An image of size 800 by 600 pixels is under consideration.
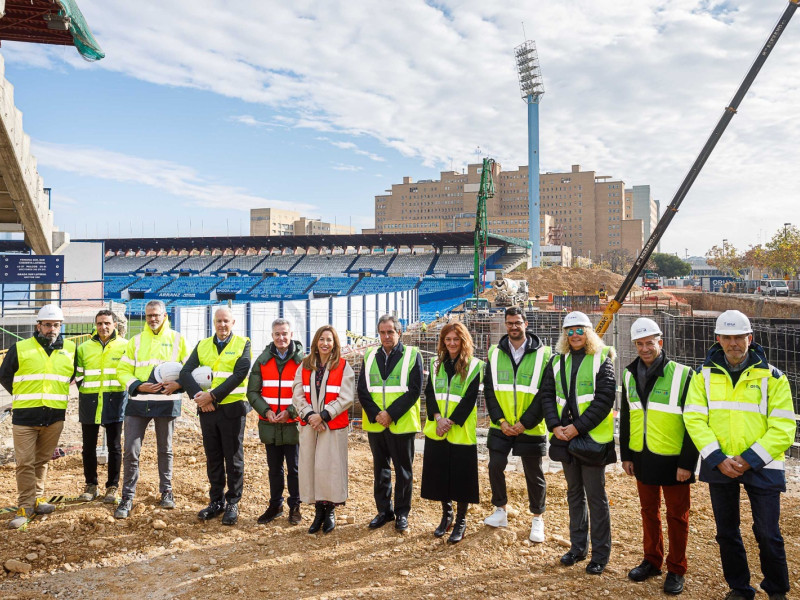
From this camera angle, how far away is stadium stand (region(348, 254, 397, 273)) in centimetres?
5218

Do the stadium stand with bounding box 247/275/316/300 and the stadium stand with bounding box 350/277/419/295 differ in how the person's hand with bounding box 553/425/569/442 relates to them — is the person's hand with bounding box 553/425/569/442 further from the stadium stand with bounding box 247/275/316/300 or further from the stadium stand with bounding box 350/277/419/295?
the stadium stand with bounding box 247/275/316/300

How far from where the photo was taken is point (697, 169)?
15.5 m

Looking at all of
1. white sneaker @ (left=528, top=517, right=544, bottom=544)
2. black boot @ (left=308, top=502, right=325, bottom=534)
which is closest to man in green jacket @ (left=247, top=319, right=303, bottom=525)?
black boot @ (left=308, top=502, right=325, bottom=534)

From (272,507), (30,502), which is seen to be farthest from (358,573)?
(30,502)

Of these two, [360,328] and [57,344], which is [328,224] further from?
[57,344]

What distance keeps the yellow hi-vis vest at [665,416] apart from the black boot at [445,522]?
5.10ft

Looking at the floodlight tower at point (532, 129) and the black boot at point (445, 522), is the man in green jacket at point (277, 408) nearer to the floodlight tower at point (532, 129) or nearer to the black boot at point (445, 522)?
the black boot at point (445, 522)

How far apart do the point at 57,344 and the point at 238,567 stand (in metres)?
2.57

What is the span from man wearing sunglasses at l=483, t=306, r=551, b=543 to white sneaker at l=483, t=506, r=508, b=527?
14 centimetres

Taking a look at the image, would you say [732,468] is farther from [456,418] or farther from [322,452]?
[322,452]

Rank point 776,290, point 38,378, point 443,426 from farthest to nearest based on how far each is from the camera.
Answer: point 776,290 → point 38,378 → point 443,426

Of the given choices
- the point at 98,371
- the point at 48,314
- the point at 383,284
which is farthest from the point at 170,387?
the point at 383,284

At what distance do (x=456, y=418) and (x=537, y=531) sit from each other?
1033 mm

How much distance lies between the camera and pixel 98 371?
511cm
